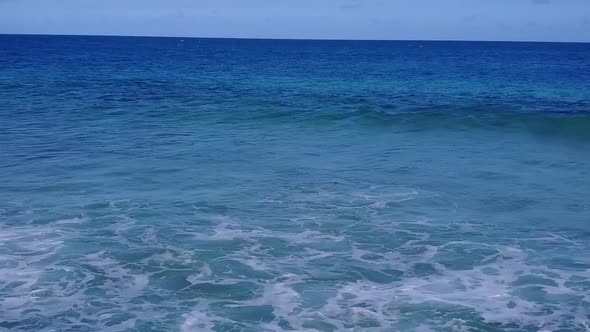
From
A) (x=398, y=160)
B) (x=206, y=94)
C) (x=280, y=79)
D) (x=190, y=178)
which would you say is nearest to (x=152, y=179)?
(x=190, y=178)

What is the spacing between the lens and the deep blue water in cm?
1099

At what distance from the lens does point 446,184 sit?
1861 cm

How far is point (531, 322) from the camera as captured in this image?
10586 mm

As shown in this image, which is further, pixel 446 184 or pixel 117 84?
pixel 117 84

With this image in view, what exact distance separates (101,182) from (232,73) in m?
39.6

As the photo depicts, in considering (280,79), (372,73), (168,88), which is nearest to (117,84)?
(168,88)

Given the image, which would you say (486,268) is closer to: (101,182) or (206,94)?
(101,182)

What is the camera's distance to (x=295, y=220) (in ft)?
50.4

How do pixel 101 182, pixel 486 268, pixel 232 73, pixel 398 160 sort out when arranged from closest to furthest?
pixel 486 268 < pixel 101 182 < pixel 398 160 < pixel 232 73

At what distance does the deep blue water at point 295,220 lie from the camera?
10992 millimetres

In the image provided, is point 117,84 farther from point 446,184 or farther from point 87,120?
point 446,184

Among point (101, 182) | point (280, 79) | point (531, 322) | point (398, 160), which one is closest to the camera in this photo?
point (531, 322)

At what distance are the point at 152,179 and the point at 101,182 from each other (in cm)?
A: 146

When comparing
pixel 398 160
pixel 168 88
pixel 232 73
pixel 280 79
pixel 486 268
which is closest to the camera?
pixel 486 268
